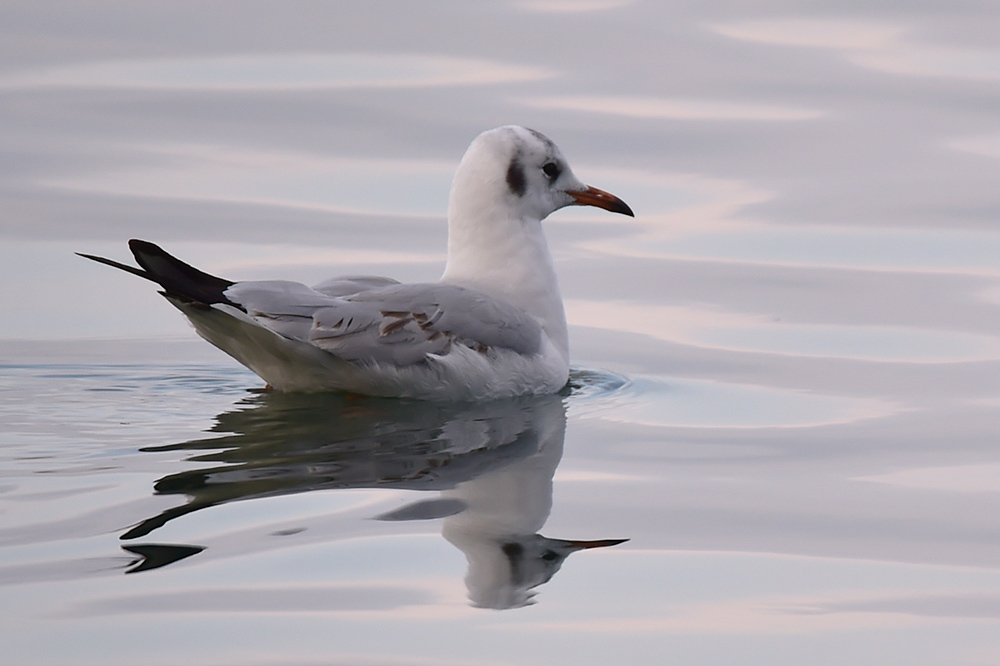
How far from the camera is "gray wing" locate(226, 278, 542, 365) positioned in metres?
7.58

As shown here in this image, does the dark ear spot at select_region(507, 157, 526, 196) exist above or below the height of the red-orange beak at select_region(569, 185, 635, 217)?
above

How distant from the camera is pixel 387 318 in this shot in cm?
775

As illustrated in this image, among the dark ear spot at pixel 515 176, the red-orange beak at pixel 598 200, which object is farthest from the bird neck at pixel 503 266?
the red-orange beak at pixel 598 200

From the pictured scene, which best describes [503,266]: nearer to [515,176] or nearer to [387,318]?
[515,176]

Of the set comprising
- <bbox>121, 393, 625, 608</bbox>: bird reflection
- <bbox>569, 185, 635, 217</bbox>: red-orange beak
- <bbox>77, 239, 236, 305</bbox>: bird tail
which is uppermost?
<bbox>569, 185, 635, 217</bbox>: red-orange beak

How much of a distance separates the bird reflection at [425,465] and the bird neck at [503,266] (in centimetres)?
47

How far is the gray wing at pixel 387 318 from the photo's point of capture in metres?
7.58

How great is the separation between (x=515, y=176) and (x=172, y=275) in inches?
81.3

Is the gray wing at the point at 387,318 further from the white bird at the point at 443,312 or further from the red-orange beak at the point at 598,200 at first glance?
the red-orange beak at the point at 598,200

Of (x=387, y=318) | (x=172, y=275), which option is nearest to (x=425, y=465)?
(x=387, y=318)

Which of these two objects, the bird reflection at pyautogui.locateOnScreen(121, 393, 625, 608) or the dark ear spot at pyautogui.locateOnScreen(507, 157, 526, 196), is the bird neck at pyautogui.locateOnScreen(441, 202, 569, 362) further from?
the bird reflection at pyautogui.locateOnScreen(121, 393, 625, 608)

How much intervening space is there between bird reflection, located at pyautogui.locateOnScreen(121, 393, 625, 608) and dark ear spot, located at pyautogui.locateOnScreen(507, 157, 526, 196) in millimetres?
1097

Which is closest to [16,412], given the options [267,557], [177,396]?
[177,396]

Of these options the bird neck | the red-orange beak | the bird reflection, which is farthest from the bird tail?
the red-orange beak
